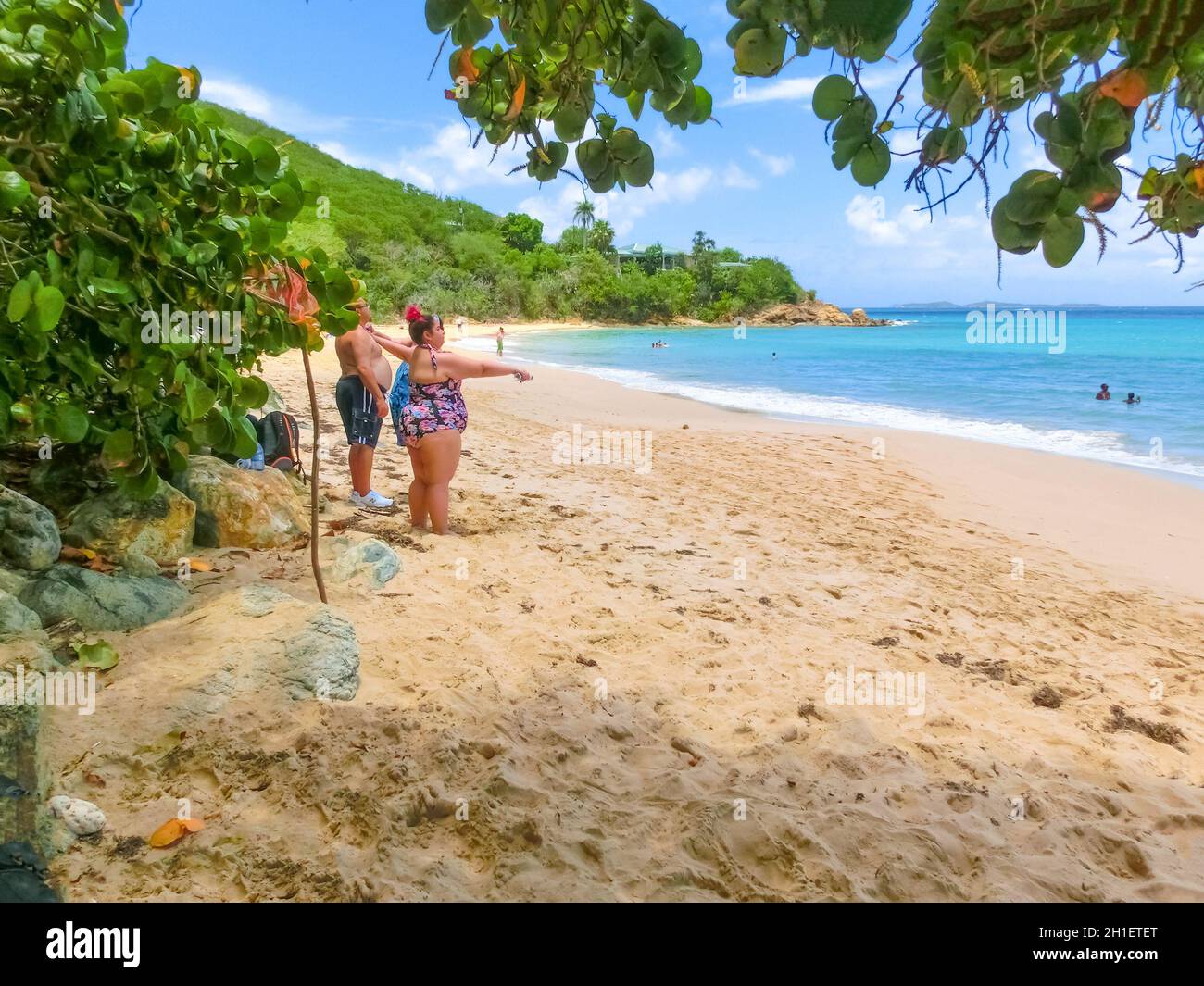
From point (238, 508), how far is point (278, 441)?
1.30m

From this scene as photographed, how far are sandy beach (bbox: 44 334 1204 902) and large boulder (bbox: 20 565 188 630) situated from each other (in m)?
→ 0.11

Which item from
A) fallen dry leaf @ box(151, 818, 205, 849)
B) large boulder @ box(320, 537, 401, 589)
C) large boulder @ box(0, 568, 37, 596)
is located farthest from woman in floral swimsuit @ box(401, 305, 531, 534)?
fallen dry leaf @ box(151, 818, 205, 849)

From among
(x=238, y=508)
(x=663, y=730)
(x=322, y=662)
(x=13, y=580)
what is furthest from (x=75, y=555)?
(x=663, y=730)

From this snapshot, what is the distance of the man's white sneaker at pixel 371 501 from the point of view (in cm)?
568

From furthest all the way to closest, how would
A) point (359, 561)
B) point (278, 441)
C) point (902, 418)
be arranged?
1. point (902, 418)
2. point (278, 441)
3. point (359, 561)

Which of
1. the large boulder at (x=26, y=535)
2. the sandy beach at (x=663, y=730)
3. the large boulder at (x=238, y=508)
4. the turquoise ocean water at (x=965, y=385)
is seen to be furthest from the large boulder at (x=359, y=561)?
the turquoise ocean water at (x=965, y=385)

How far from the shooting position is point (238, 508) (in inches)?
165

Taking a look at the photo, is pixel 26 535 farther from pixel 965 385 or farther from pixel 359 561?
pixel 965 385

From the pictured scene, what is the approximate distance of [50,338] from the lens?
2682 mm

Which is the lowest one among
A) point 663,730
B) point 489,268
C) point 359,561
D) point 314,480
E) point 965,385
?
point 663,730

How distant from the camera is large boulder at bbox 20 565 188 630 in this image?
117 inches

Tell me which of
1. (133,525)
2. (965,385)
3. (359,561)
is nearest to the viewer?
(133,525)

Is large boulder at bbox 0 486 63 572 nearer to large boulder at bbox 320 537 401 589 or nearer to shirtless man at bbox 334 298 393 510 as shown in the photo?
large boulder at bbox 320 537 401 589
